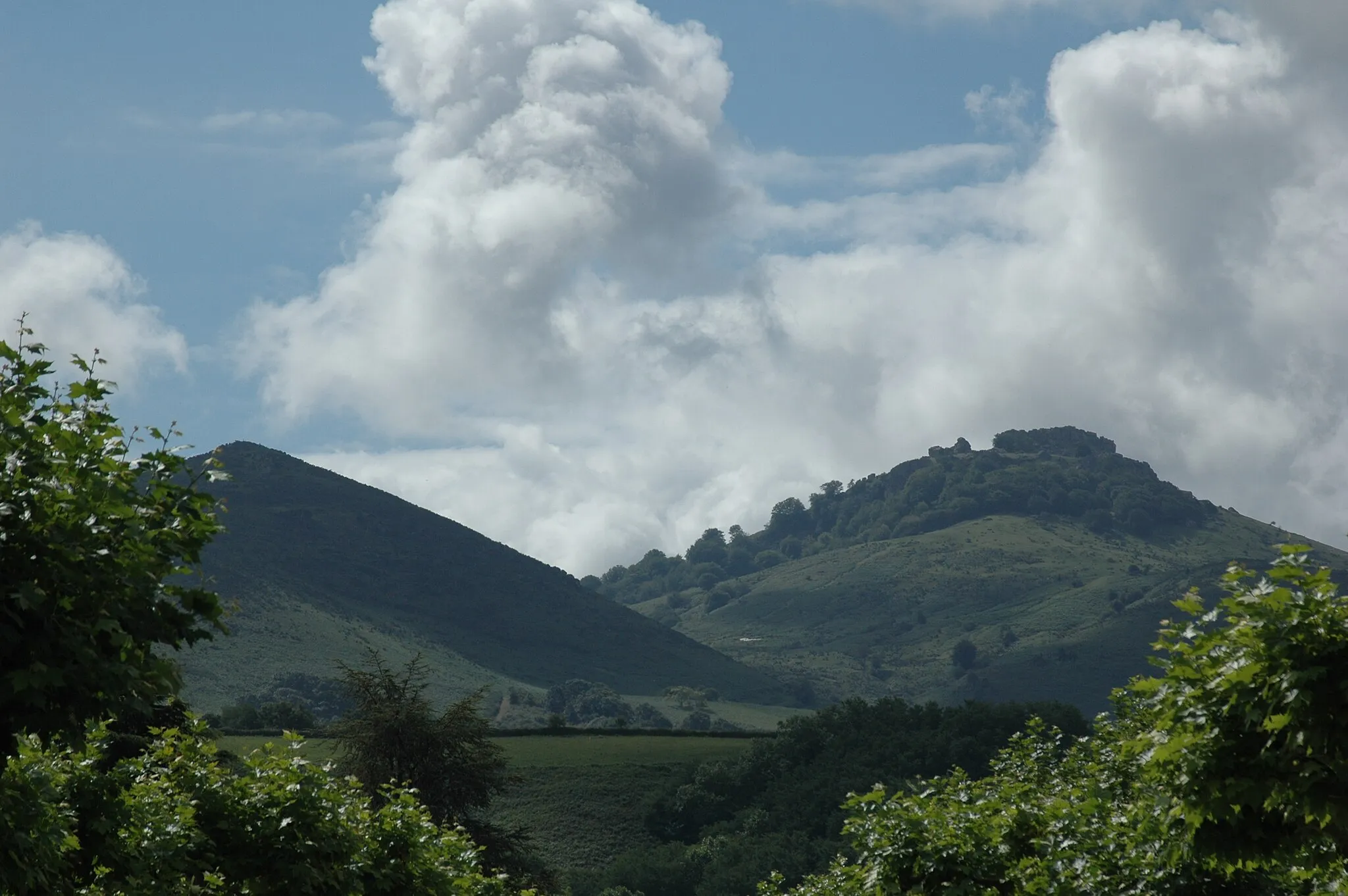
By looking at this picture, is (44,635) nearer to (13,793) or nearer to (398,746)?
(13,793)

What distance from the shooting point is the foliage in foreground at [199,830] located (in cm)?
1263

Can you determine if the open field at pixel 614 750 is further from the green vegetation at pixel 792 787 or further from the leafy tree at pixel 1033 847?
the leafy tree at pixel 1033 847

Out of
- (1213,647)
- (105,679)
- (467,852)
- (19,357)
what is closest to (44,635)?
(105,679)

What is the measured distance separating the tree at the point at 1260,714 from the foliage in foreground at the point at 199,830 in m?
9.56

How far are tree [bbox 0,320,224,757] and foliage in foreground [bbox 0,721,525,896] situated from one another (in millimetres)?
3138

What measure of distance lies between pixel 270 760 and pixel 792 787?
81.6 metres

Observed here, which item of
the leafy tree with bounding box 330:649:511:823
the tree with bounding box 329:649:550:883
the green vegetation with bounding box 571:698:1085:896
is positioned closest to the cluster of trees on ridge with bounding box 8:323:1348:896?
the tree with bounding box 329:649:550:883

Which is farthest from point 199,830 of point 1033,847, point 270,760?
point 1033,847

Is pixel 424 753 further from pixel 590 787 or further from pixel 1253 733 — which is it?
pixel 590 787

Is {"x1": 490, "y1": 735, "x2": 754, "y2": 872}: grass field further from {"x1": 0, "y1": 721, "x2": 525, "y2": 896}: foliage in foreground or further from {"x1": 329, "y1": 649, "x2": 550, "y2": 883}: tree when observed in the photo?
{"x1": 0, "y1": 721, "x2": 525, "y2": 896}: foliage in foreground

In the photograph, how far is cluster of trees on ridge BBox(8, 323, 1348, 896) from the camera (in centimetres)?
948

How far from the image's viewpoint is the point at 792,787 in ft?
320

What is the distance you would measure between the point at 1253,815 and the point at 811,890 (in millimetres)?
16092

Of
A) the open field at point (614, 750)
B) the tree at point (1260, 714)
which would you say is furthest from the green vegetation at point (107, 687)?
the open field at point (614, 750)
